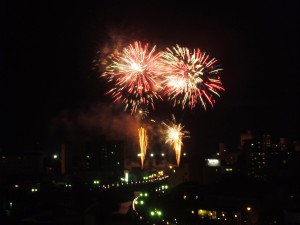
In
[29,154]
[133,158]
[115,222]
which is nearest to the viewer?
[115,222]

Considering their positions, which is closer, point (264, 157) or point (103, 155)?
point (103, 155)

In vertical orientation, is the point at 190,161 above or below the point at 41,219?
above

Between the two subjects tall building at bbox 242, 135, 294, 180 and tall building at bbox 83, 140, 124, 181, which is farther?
tall building at bbox 83, 140, 124, 181

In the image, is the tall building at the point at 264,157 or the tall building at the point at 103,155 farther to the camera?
the tall building at the point at 103,155

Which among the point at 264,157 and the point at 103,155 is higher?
the point at 103,155

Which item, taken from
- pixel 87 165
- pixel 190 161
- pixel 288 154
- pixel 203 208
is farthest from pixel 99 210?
pixel 288 154

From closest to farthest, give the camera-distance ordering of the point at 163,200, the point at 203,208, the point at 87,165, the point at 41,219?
the point at 41,219 < the point at 203,208 < the point at 163,200 < the point at 87,165

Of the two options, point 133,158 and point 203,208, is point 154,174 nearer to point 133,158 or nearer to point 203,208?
point 133,158

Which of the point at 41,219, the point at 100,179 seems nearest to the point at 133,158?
the point at 100,179

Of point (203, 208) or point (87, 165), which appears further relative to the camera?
point (87, 165)

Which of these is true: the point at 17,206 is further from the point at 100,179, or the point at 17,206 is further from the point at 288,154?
the point at 288,154
